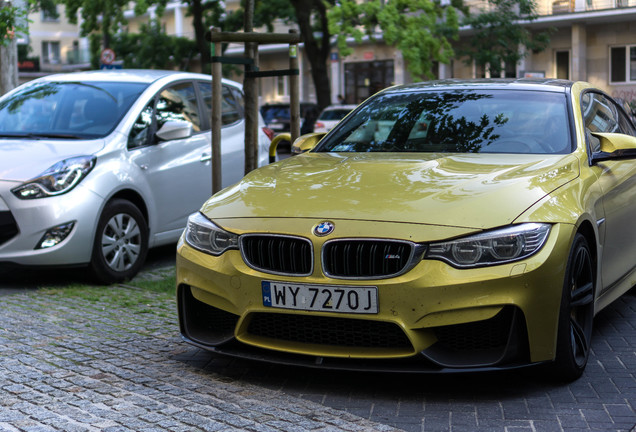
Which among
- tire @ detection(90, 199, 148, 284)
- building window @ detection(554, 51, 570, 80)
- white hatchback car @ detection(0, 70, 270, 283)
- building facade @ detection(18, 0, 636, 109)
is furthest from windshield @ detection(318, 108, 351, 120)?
tire @ detection(90, 199, 148, 284)

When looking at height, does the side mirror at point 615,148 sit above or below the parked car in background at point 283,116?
above

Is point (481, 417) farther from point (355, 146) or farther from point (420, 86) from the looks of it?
point (420, 86)

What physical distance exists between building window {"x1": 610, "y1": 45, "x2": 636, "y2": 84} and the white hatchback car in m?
34.5

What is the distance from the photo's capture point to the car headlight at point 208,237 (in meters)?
4.58

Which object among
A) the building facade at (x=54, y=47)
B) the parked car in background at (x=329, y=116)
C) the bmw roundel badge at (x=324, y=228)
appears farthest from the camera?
the building facade at (x=54, y=47)

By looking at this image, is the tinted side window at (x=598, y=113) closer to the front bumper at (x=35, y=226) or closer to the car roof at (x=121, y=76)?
the front bumper at (x=35, y=226)

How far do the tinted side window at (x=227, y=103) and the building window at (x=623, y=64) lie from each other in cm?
3414

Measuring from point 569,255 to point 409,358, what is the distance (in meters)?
0.87

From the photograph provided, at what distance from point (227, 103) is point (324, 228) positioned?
17.3 ft

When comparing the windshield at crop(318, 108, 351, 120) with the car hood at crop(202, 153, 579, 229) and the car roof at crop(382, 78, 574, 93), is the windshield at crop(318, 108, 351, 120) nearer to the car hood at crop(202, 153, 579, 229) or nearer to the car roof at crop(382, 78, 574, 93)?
the car roof at crop(382, 78, 574, 93)

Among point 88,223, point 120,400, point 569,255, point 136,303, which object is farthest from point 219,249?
point 88,223

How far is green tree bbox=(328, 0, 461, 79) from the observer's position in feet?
107

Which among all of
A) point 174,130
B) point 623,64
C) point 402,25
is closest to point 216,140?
point 174,130

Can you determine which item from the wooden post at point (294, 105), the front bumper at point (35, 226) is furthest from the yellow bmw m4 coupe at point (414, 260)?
the wooden post at point (294, 105)
